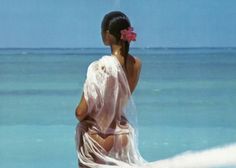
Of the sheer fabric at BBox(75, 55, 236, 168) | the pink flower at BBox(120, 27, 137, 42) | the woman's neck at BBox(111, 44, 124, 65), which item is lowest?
the sheer fabric at BBox(75, 55, 236, 168)

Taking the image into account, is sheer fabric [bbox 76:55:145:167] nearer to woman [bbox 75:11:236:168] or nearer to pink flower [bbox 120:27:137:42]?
woman [bbox 75:11:236:168]

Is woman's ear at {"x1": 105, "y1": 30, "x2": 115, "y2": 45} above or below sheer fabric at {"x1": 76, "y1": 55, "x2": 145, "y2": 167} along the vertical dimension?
above

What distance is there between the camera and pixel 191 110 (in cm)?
1130

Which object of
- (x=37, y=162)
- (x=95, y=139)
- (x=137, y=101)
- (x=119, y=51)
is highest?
(x=119, y=51)

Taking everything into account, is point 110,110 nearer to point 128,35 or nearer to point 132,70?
point 132,70

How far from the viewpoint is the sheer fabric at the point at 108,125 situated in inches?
148

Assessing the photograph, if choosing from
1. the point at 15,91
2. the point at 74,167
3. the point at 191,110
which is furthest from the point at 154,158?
the point at 15,91

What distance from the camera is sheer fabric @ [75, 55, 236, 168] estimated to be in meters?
3.77

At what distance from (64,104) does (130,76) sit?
8.55 meters

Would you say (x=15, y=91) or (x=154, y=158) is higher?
(x=154, y=158)

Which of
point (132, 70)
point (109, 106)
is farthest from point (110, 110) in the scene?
point (132, 70)

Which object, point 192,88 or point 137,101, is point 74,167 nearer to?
point 137,101

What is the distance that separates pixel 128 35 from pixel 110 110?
→ 1.13 feet

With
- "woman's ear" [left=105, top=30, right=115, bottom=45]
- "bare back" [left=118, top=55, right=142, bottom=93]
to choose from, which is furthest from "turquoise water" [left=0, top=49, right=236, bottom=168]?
"woman's ear" [left=105, top=30, right=115, bottom=45]
